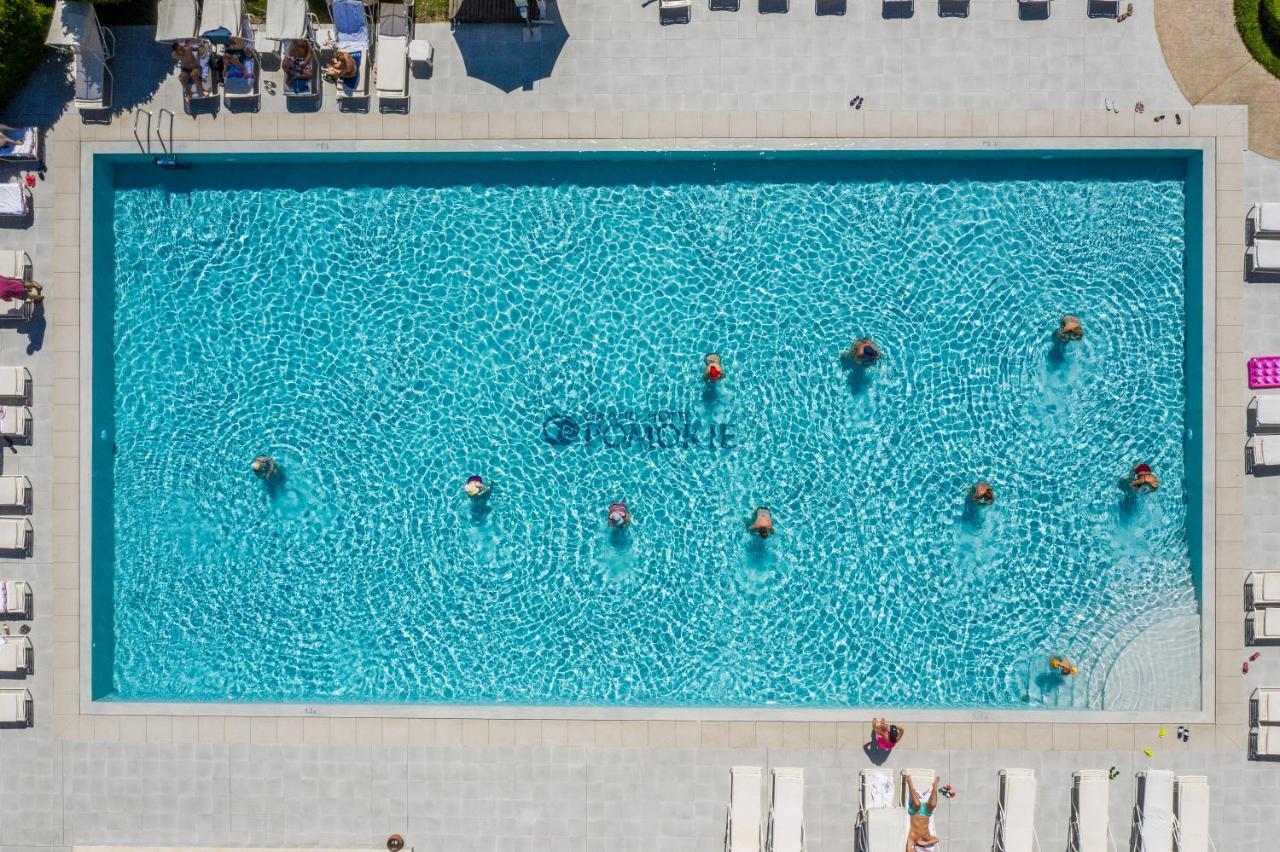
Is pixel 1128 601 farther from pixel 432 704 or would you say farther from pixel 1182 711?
pixel 432 704

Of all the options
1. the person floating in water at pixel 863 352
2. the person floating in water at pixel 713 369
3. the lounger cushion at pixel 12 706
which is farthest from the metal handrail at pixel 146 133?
the person floating in water at pixel 863 352

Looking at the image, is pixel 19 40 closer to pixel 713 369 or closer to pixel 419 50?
pixel 419 50

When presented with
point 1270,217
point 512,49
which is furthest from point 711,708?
point 1270,217

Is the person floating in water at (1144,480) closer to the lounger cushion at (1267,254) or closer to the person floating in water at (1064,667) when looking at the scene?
the person floating in water at (1064,667)

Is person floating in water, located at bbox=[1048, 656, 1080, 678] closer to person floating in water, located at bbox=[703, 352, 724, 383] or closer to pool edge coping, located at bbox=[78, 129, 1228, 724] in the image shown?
pool edge coping, located at bbox=[78, 129, 1228, 724]

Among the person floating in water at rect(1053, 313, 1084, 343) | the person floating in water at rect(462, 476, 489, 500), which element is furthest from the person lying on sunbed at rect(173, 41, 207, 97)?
the person floating in water at rect(1053, 313, 1084, 343)

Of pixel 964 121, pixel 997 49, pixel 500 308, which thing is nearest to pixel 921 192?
pixel 964 121

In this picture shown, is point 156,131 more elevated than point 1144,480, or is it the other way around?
point 156,131
